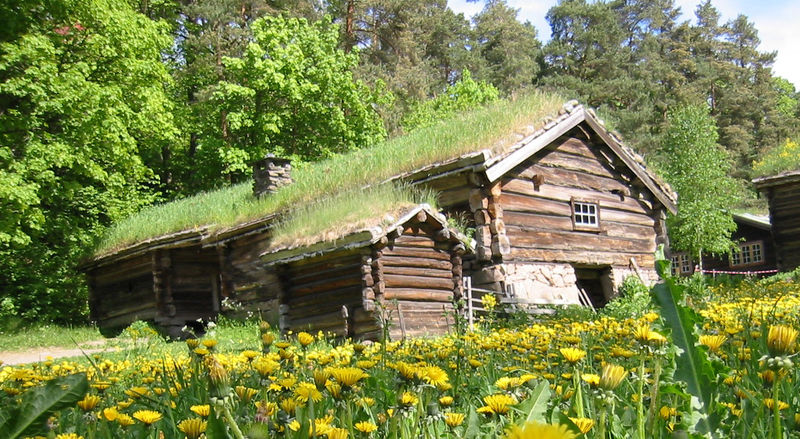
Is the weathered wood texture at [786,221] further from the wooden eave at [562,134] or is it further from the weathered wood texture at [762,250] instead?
the weathered wood texture at [762,250]

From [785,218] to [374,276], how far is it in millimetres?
17110

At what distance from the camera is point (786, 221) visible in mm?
22219

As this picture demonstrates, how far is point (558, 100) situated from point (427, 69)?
22328 mm

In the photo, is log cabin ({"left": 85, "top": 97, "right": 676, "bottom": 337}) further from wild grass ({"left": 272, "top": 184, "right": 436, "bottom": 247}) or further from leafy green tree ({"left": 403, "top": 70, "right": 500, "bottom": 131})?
leafy green tree ({"left": 403, "top": 70, "right": 500, "bottom": 131})

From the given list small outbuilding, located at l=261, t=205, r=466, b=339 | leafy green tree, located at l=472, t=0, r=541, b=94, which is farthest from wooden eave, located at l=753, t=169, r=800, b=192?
leafy green tree, located at l=472, t=0, r=541, b=94

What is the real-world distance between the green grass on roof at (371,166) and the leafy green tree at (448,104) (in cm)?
1607

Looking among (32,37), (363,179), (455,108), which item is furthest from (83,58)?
(455,108)

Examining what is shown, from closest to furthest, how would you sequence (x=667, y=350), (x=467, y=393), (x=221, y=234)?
1. (x=667, y=350)
2. (x=467, y=393)
3. (x=221, y=234)

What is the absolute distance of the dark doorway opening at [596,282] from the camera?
658 inches

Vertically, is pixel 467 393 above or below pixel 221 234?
below

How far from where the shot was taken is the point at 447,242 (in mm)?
12500

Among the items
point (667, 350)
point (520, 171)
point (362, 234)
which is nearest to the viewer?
point (667, 350)

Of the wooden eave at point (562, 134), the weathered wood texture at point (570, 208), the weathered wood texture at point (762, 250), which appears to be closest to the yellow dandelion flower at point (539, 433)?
the wooden eave at point (562, 134)

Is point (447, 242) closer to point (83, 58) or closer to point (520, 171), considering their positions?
point (520, 171)
